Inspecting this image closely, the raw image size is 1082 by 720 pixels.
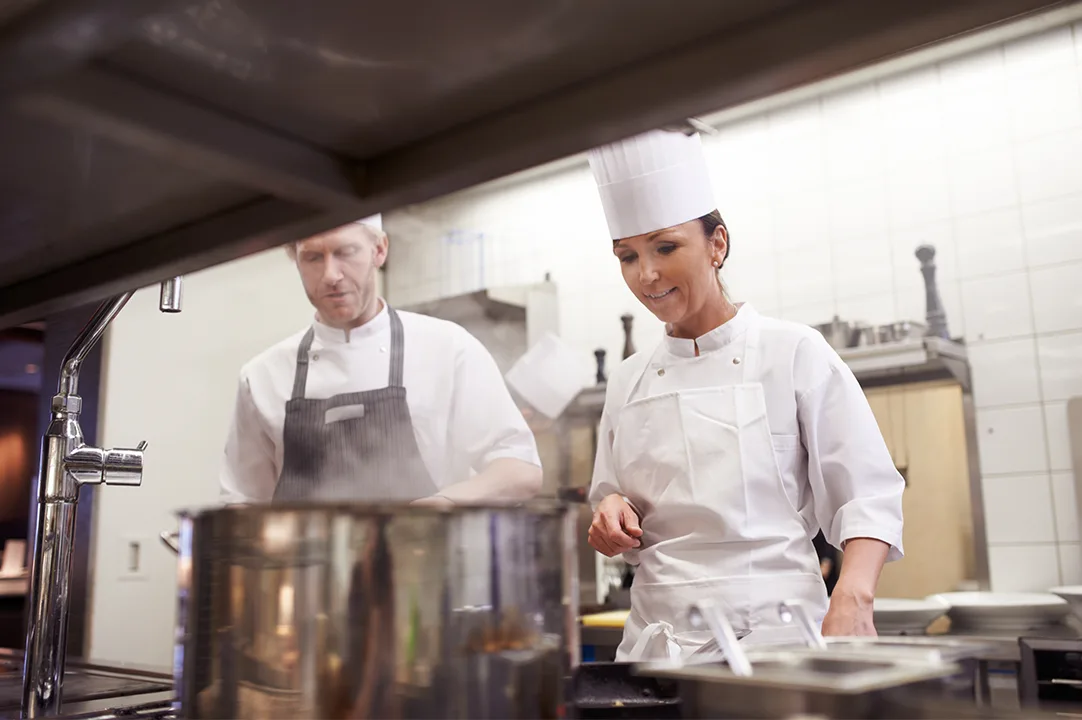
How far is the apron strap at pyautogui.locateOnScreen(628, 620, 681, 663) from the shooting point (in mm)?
1493

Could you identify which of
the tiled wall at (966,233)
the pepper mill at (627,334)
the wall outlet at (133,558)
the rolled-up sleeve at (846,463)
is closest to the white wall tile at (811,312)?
the tiled wall at (966,233)

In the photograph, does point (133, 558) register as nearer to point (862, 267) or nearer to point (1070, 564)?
point (862, 267)

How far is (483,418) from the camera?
224cm

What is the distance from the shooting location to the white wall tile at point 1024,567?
275cm

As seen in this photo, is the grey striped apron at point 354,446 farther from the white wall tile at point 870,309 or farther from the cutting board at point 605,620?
the white wall tile at point 870,309

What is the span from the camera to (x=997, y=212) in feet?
9.70

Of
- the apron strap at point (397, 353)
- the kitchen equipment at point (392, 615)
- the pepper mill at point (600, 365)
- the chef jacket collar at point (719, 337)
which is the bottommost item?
the kitchen equipment at point (392, 615)

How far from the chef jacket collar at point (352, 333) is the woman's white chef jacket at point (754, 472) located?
35.7 inches

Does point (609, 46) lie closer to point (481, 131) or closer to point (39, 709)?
point (481, 131)

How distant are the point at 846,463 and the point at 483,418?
0.98m

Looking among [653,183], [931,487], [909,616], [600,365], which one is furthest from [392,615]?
[600,365]

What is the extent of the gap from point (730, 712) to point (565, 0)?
39cm

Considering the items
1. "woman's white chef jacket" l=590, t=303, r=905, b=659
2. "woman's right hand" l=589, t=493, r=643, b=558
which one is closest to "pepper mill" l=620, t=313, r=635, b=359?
"woman's white chef jacket" l=590, t=303, r=905, b=659

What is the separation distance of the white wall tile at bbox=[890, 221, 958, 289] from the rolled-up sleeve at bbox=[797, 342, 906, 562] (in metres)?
1.66
